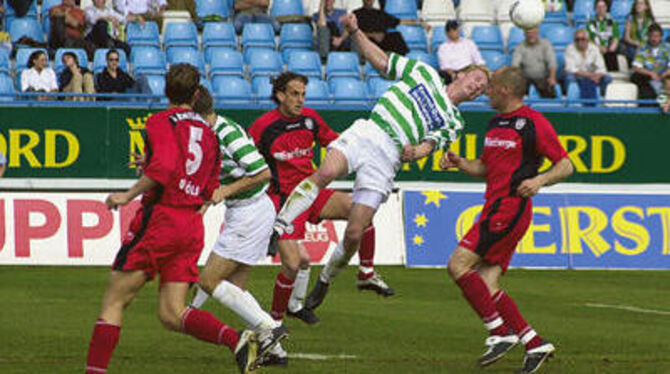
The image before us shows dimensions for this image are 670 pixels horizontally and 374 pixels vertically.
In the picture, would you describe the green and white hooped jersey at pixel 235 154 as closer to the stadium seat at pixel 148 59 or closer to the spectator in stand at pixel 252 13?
the stadium seat at pixel 148 59

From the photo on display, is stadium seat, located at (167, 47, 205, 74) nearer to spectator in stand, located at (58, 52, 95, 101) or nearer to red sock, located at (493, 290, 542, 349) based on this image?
spectator in stand, located at (58, 52, 95, 101)

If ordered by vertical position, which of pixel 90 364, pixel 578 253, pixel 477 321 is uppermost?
pixel 90 364

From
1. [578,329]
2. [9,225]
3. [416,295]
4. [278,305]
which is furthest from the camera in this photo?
[9,225]

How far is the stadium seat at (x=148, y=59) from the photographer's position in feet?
71.0

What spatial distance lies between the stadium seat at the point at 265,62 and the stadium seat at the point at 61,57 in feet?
9.02

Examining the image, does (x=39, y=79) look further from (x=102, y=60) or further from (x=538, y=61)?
(x=538, y=61)

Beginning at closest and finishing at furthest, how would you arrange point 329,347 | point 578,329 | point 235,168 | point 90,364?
1. point 90,364
2. point 235,168
3. point 329,347
4. point 578,329

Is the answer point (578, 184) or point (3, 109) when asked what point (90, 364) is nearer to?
point (3, 109)

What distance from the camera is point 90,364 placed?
7562mm

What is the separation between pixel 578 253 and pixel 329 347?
9098 mm

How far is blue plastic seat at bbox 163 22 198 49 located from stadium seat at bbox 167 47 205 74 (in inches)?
13.1

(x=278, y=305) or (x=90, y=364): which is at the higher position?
(x=90, y=364)

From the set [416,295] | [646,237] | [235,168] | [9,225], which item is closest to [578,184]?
[646,237]

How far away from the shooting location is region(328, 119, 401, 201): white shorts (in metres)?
10.5
